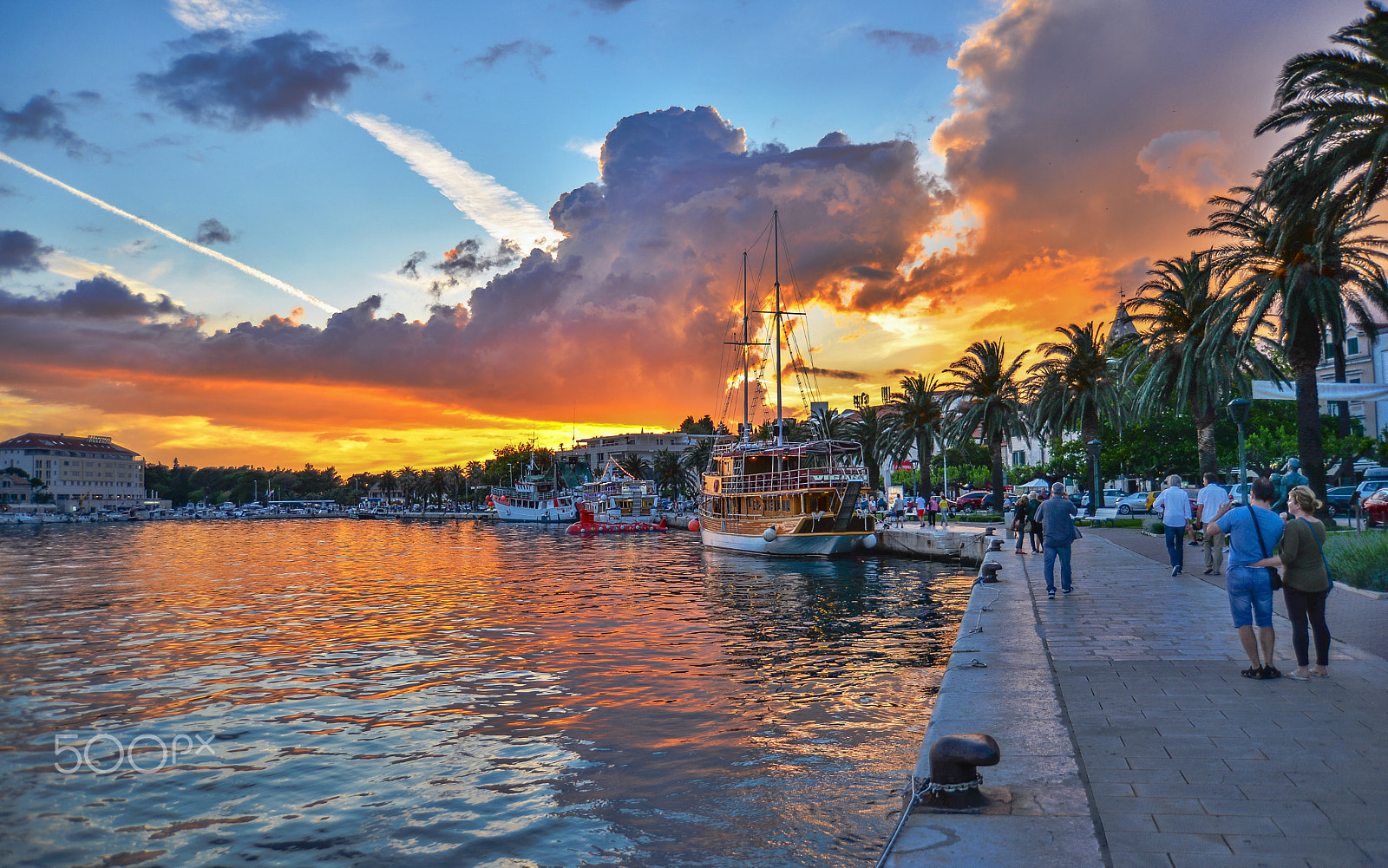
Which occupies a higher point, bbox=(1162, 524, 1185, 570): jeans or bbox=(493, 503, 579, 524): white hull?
bbox=(1162, 524, 1185, 570): jeans

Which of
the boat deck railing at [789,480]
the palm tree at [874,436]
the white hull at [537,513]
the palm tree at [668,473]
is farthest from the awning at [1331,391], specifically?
the palm tree at [668,473]

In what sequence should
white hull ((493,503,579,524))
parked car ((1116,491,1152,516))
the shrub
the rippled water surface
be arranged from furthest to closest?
white hull ((493,503,579,524)) → parked car ((1116,491,1152,516)) → the shrub → the rippled water surface

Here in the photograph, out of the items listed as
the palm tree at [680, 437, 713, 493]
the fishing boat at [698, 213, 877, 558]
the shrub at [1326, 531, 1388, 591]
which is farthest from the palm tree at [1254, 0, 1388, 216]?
the palm tree at [680, 437, 713, 493]

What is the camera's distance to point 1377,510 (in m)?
26.8

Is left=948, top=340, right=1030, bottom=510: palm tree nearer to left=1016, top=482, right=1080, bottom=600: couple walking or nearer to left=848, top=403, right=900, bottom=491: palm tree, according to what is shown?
left=848, top=403, right=900, bottom=491: palm tree

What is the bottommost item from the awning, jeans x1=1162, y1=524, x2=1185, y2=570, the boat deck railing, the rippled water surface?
the rippled water surface

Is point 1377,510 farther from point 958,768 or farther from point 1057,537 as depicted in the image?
point 958,768

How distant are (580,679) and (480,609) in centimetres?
1140

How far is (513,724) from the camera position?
36.0 feet

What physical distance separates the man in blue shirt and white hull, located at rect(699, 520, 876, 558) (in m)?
33.6

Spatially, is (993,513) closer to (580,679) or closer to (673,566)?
(673,566)

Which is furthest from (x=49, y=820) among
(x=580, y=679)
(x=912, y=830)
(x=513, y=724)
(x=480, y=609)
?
(x=480, y=609)

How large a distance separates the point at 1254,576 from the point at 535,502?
119 m

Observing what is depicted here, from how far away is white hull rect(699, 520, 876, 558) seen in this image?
42.2m
